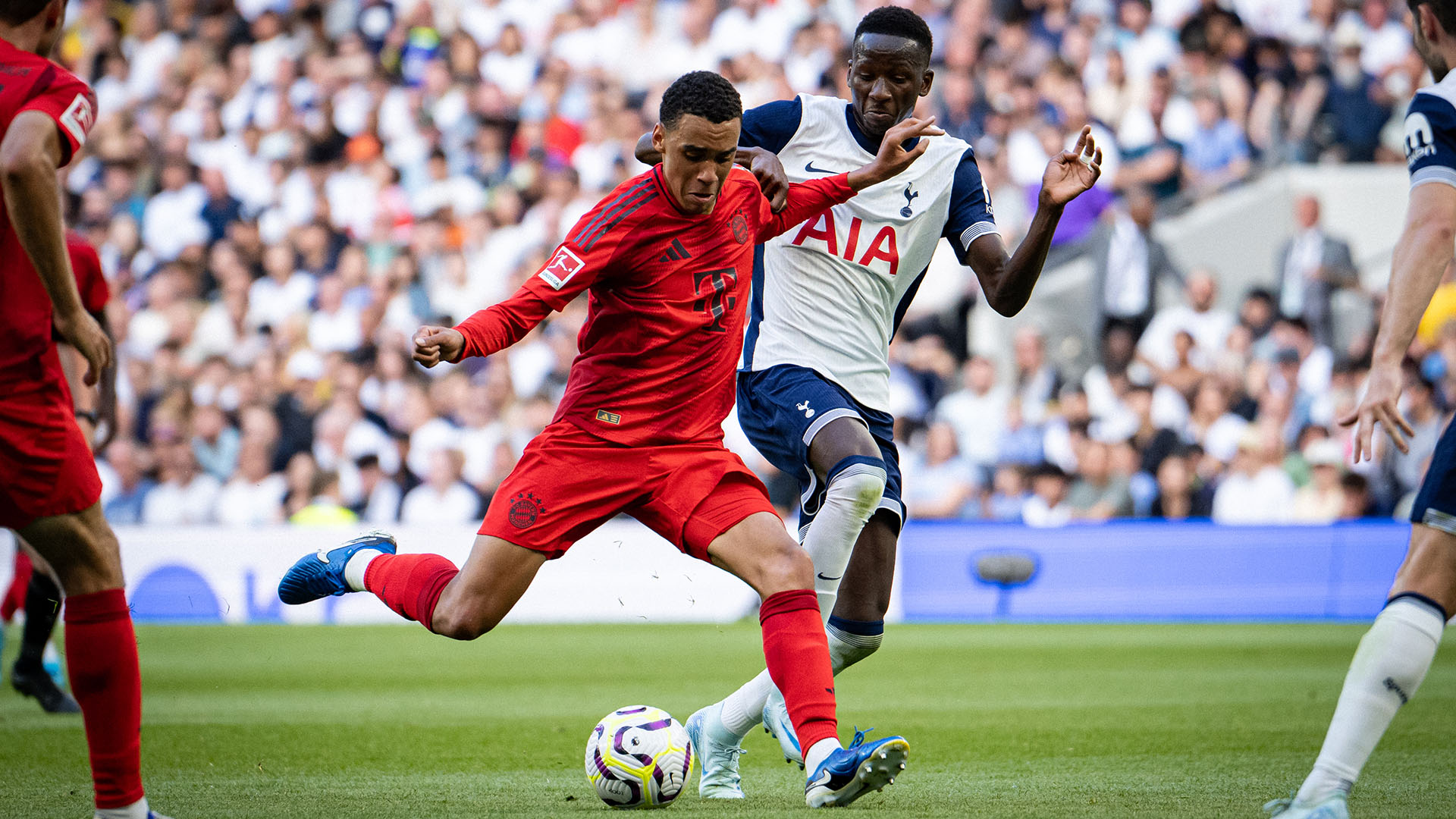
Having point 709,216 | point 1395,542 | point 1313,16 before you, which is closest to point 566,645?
point 1395,542

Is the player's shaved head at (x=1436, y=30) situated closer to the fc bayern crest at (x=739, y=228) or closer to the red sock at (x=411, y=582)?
the fc bayern crest at (x=739, y=228)

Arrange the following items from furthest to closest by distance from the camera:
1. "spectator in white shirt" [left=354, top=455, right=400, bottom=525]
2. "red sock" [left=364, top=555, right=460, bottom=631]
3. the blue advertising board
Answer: "spectator in white shirt" [left=354, top=455, right=400, bottom=525] < the blue advertising board < "red sock" [left=364, top=555, right=460, bottom=631]

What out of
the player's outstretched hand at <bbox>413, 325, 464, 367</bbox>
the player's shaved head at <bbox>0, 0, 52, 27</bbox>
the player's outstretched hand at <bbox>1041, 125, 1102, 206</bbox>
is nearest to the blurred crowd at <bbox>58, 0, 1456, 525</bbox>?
the player's outstretched hand at <bbox>1041, 125, 1102, 206</bbox>

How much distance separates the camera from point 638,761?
5.30 meters

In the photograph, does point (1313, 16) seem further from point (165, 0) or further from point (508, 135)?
point (165, 0)

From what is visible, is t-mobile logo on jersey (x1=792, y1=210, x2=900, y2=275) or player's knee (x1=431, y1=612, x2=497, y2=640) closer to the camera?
player's knee (x1=431, y1=612, x2=497, y2=640)

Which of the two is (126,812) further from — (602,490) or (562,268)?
(562,268)

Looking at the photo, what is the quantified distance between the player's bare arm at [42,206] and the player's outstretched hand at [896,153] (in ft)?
8.79

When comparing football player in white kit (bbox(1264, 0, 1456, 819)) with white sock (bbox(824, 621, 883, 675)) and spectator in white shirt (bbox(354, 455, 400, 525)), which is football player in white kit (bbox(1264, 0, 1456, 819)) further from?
spectator in white shirt (bbox(354, 455, 400, 525))

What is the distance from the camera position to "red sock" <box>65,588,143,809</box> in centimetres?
434

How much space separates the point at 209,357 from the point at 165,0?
20.7 ft

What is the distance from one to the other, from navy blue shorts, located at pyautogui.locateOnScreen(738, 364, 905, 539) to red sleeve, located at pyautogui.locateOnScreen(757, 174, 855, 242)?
2.12 feet

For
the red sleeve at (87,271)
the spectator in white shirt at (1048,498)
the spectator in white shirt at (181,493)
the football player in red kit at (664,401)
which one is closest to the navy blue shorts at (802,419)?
the football player in red kit at (664,401)

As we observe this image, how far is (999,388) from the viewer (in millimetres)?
15289
